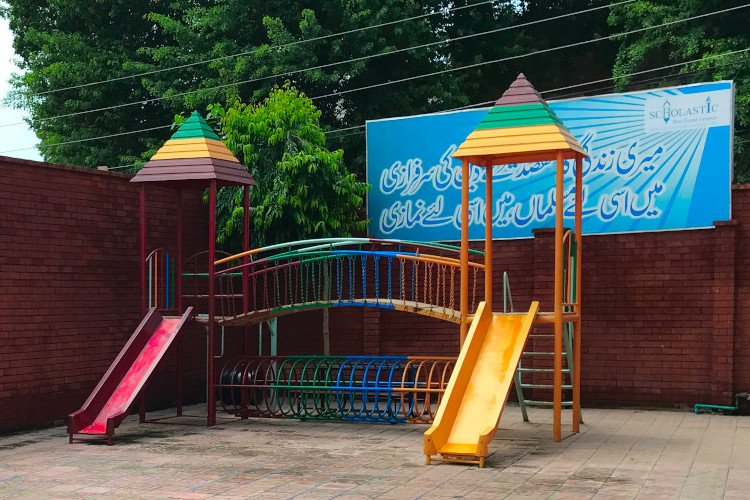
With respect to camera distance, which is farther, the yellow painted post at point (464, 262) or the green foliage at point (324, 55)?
the green foliage at point (324, 55)

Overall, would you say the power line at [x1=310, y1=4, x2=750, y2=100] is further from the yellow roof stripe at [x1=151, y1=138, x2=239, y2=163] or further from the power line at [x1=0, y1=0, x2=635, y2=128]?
the yellow roof stripe at [x1=151, y1=138, x2=239, y2=163]

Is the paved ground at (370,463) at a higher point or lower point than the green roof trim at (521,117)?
lower

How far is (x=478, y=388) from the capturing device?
9.59 metres

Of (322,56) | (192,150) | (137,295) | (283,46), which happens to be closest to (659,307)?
(192,150)

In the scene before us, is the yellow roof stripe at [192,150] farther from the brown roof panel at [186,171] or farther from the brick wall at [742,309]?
the brick wall at [742,309]

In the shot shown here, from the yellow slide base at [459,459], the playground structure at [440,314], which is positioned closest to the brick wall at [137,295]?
the playground structure at [440,314]

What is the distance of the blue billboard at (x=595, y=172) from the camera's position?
484 inches

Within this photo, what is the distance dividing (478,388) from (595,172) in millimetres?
4656

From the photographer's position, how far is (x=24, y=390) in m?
11.0

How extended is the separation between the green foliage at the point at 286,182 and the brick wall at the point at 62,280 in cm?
135

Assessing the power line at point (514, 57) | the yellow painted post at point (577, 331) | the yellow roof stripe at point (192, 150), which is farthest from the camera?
the power line at point (514, 57)

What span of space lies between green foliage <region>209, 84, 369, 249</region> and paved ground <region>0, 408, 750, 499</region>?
10.6ft

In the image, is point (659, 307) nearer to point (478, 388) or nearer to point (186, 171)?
point (478, 388)

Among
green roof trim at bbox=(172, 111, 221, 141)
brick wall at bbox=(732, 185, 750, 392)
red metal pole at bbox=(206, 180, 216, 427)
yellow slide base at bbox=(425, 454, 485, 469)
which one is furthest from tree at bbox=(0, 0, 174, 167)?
yellow slide base at bbox=(425, 454, 485, 469)
